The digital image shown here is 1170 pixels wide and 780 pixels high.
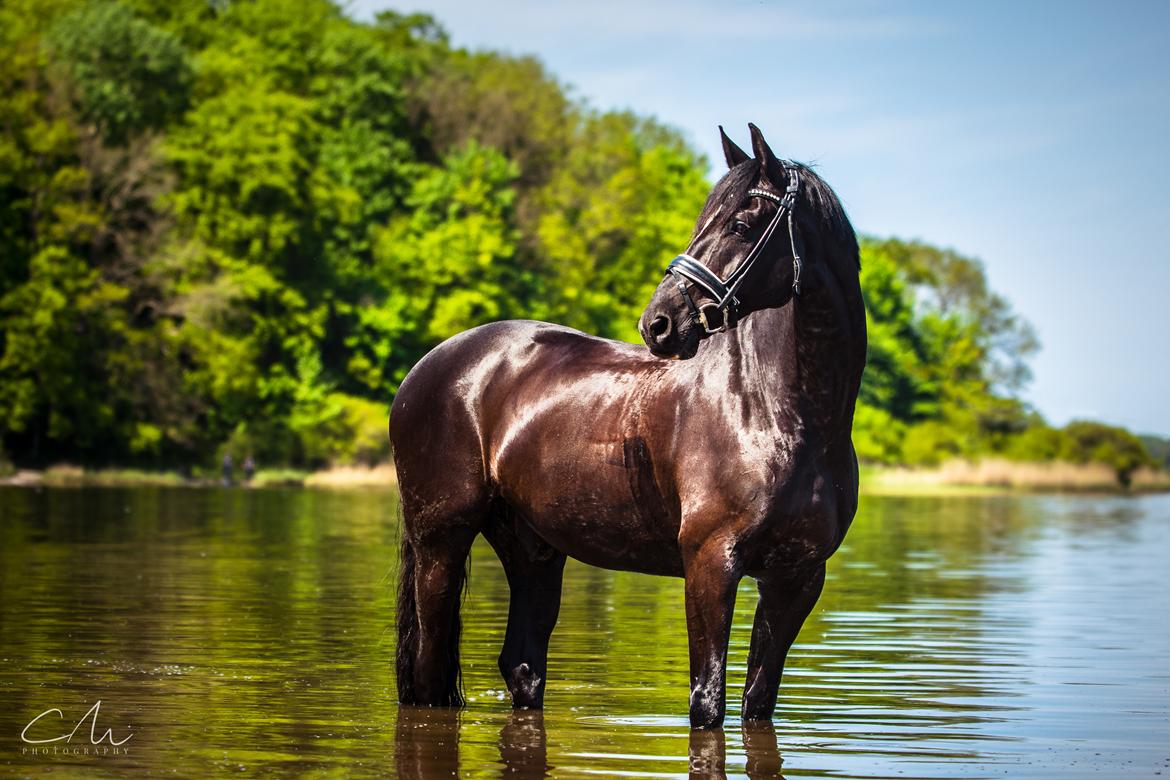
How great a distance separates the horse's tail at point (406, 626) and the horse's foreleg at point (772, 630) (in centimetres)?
178

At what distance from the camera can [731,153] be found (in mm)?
6926

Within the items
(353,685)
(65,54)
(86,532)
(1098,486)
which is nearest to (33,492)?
(86,532)

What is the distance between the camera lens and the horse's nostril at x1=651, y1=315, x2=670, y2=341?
6.50 meters

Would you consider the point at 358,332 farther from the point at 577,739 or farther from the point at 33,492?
the point at 577,739

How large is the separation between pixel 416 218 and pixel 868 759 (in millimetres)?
61967

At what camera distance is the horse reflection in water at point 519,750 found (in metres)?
6.40

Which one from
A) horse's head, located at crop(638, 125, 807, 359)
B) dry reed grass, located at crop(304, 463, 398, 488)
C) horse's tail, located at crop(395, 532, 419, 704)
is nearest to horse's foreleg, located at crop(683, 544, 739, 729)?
horse's head, located at crop(638, 125, 807, 359)

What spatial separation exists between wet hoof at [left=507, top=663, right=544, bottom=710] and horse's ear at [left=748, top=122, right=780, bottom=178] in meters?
2.89

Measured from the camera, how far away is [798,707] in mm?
8508

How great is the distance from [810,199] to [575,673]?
3.97 m

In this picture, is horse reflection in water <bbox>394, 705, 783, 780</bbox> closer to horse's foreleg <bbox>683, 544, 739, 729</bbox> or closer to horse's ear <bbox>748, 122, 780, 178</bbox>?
horse's foreleg <bbox>683, 544, 739, 729</bbox>

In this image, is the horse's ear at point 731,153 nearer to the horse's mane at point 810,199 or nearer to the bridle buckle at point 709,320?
the horse's mane at point 810,199

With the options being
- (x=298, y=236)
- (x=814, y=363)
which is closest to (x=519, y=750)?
(x=814, y=363)

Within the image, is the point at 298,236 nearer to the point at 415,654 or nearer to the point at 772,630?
the point at 415,654
